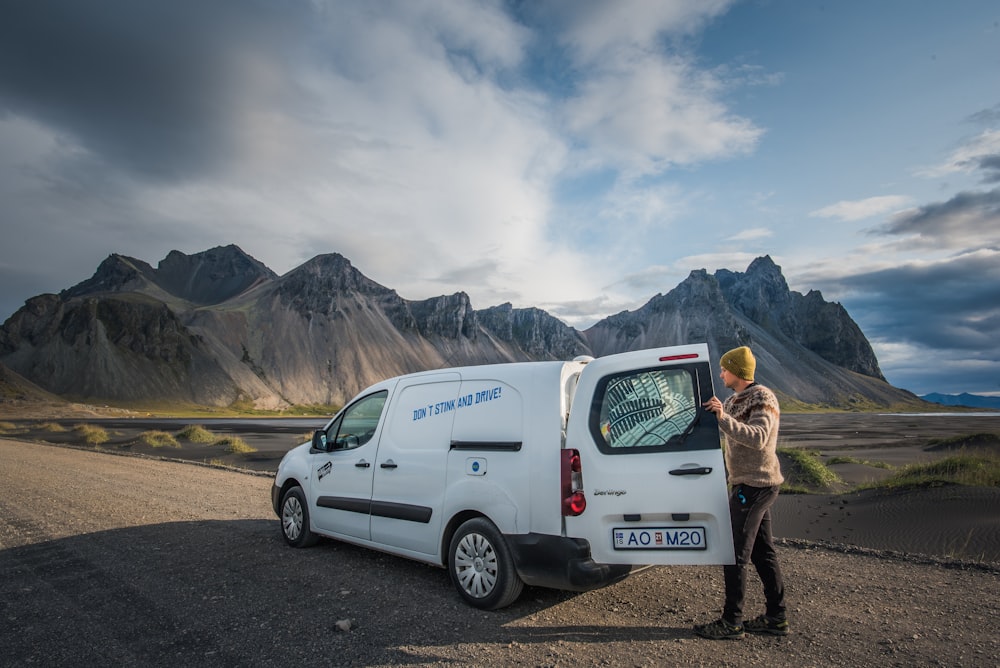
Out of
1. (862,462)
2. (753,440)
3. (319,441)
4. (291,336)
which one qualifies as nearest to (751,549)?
(753,440)

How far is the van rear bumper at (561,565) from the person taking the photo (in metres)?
4.50

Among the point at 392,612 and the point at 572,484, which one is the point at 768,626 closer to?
A: the point at 572,484

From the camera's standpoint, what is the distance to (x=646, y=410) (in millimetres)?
4594

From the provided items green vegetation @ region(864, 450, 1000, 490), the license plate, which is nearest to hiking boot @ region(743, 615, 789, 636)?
the license plate

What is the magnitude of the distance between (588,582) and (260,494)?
937 centimetres

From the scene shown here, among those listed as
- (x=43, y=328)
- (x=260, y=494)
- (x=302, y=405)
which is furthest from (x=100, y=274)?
(x=260, y=494)

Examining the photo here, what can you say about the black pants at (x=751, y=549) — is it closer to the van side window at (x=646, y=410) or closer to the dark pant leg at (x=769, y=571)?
the dark pant leg at (x=769, y=571)

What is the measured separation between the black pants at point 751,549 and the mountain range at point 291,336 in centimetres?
6828

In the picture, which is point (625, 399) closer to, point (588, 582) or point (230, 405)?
point (588, 582)

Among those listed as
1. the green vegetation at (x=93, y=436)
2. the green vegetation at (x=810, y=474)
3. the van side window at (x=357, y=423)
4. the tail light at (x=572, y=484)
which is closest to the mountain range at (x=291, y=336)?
the green vegetation at (x=810, y=474)

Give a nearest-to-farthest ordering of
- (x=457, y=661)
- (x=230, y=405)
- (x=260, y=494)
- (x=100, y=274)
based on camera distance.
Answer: (x=457, y=661), (x=260, y=494), (x=230, y=405), (x=100, y=274)

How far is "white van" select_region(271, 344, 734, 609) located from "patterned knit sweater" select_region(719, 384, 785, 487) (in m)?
0.19

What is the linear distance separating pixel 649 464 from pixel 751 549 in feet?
3.19

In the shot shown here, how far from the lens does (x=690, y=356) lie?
14.8ft
